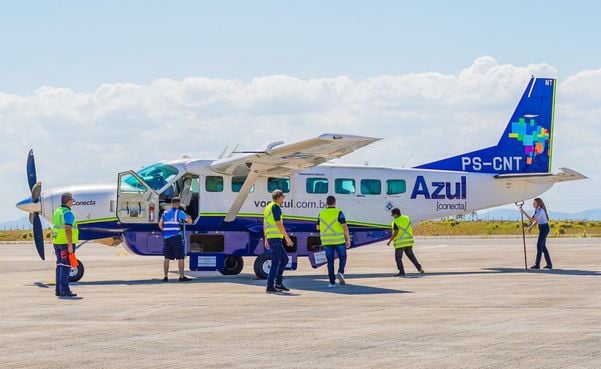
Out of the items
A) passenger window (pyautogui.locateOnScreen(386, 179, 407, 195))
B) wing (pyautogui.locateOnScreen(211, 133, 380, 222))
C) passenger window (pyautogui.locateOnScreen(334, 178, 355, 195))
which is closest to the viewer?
wing (pyautogui.locateOnScreen(211, 133, 380, 222))

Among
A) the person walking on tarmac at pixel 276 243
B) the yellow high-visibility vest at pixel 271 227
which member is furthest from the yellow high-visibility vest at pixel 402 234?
the yellow high-visibility vest at pixel 271 227

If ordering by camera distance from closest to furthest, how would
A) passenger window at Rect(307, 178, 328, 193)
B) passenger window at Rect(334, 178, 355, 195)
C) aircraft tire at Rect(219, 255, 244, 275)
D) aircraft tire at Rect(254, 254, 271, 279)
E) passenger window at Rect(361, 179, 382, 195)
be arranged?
1. aircraft tire at Rect(254, 254, 271, 279)
2. passenger window at Rect(307, 178, 328, 193)
3. aircraft tire at Rect(219, 255, 244, 275)
4. passenger window at Rect(334, 178, 355, 195)
5. passenger window at Rect(361, 179, 382, 195)

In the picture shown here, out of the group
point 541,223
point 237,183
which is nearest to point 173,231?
point 237,183

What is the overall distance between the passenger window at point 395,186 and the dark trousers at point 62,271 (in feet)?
30.7

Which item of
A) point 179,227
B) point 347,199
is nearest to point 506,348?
point 179,227

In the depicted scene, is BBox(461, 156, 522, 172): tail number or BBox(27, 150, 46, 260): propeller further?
BBox(461, 156, 522, 172): tail number

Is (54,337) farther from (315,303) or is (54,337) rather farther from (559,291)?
(559,291)

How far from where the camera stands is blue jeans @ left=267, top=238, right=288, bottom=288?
18547mm

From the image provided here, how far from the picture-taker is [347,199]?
24.6 m

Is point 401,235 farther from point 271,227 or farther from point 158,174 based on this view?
point 158,174

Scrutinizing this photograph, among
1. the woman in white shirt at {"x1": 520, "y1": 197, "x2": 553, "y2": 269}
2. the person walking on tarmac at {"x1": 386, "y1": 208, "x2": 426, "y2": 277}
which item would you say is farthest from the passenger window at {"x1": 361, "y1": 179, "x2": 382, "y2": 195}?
the woman in white shirt at {"x1": 520, "y1": 197, "x2": 553, "y2": 269}

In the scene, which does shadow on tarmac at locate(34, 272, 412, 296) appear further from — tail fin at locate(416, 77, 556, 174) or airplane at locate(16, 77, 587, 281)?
tail fin at locate(416, 77, 556, 174)

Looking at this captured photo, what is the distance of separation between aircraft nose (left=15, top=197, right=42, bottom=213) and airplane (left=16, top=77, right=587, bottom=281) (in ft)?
0.09

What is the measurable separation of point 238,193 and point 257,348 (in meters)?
12.4
